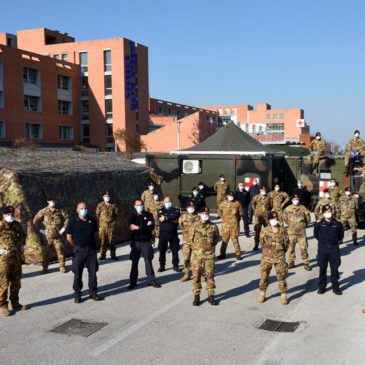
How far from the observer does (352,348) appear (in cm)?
671

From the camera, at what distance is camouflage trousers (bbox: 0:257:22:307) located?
26.9ft

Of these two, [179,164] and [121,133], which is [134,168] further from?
[121,133]

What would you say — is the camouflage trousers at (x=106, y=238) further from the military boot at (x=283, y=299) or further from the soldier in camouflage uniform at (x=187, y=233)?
the military boot at (x=283, y=299)

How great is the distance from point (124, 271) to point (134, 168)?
18.3 ft

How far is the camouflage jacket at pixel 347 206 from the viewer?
1486 centimetres

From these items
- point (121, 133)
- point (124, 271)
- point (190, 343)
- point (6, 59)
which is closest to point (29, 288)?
point (124, 271)

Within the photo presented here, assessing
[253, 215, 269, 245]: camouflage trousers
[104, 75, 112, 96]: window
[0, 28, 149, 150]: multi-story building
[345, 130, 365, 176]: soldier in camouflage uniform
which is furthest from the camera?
[104, 75, 112, 96]: window

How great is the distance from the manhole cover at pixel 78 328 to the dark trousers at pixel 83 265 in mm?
1082

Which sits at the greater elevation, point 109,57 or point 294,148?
point 109,57

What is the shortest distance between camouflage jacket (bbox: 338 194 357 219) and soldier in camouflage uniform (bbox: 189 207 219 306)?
7.26 m

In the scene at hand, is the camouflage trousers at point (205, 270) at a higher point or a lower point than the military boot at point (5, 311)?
higher

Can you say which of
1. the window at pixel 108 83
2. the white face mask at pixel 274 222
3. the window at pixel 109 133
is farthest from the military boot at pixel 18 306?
the window at pixel 108 83

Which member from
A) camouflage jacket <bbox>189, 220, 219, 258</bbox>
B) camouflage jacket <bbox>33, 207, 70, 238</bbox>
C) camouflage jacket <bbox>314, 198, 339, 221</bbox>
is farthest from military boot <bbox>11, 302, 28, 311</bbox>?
camouflage jacket <bbox>314, 198, 339, 221</bbox>

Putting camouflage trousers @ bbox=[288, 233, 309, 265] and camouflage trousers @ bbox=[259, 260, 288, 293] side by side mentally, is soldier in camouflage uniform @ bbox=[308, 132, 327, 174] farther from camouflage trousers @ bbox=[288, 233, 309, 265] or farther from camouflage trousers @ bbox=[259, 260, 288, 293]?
camouflage trousers @ bbox=[259, 260, 288, 293]
